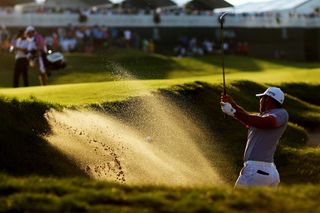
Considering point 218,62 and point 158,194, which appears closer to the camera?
point 158,194

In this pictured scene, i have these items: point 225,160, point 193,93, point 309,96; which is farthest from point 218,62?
point 225,160

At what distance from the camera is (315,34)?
175ft

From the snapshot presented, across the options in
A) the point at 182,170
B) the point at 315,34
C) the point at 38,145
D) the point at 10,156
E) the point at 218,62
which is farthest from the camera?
the point at 315,34

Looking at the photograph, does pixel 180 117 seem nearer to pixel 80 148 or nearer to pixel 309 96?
pixel 80 148

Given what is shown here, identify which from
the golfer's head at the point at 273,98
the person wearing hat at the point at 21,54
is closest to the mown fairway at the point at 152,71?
the person wearing hat at the point at 21,54

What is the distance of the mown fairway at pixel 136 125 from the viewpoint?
5.94 meters

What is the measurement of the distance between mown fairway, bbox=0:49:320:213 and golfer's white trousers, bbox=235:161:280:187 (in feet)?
5.67

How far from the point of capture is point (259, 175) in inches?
346

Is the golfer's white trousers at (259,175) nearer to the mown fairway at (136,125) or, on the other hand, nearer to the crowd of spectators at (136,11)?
the mown fairway at (136,125)

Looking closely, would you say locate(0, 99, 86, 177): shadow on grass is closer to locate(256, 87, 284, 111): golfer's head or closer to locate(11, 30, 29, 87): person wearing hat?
locate(256, 87, 284, 111): golfer's head

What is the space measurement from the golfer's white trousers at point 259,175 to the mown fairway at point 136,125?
5.67 ft

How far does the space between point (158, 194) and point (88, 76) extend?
80.0 feet

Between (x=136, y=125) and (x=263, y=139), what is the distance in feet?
17.8

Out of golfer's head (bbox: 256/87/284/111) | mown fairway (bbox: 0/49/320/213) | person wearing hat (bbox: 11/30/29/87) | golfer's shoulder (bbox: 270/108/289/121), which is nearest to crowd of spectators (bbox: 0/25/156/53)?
mown fairway (bbox: 0/49/320/213)
